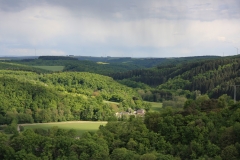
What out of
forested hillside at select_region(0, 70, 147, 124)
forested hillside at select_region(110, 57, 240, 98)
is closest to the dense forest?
forested hillside at select_region(0, 70, 147, 124)

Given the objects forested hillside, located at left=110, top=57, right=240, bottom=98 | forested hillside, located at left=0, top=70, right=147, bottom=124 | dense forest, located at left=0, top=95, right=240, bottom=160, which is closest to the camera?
dense forest, located at left=0, top=95, right=240, bottom=160

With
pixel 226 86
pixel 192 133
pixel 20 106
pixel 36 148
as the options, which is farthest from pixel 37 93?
pixel 226 86

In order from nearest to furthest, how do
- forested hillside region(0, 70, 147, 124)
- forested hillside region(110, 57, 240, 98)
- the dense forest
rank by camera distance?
the dense forest → forested hillside region(0, 70, 147, 124) → forested hillside region(110, 57, 240, 98)

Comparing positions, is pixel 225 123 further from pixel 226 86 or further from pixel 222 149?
pixel 226 86

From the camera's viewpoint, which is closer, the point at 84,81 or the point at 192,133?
the point at 192,133

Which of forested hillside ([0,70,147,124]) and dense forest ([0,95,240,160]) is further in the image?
forested hillside ([0,70,147,124])

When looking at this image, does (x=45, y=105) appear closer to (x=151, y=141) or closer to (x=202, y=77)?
(x=151, y=141)

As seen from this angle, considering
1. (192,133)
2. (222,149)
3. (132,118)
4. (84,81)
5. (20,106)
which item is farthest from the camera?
(84,81)

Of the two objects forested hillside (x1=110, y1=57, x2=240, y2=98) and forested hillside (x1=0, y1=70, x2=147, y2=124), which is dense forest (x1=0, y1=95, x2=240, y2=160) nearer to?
forested hillside (x1=0, y1=70, x2=147, y2=124)
